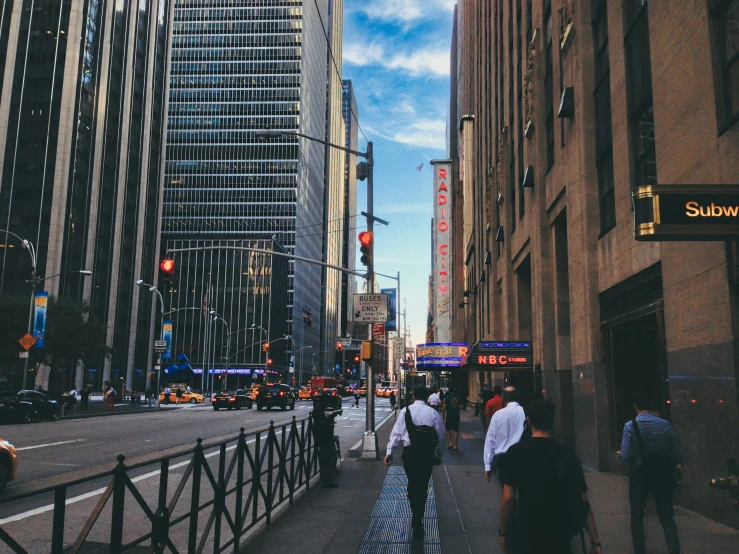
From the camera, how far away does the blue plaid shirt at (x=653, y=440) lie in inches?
283

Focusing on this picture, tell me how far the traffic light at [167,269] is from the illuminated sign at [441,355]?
21.8 meters

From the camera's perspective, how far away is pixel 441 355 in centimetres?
3862

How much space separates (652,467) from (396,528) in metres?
3.62

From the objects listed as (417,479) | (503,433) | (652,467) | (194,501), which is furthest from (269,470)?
(652,467)

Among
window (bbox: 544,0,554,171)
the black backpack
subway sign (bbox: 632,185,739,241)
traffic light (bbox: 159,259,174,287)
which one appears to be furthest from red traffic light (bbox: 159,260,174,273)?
subway sign (bbox: 632,185,739,241)

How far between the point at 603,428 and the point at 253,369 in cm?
11090

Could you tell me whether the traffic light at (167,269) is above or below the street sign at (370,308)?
above

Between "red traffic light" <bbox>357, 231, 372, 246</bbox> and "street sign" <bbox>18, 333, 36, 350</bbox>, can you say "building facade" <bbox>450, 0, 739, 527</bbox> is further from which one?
"street sign" <bbox>18, 333, 36, 350</bbox>

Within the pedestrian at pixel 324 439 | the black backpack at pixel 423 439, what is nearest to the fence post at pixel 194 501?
the black backpack at pixel 423 439

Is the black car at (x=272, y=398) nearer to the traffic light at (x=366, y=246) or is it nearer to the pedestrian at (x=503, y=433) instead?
the traffic light at (x=366, y=246)

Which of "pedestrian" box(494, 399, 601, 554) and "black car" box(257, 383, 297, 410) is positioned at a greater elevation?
"pedestrian" box(494, 399, 601, 554)

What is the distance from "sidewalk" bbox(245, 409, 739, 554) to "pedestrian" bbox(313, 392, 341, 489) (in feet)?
1.15

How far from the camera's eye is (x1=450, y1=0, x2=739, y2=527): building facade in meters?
9.53

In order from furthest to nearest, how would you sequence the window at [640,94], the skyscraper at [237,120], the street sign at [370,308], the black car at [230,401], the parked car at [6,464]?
the skyscraper at [237,120] < the black car at [230,401] < the street sign at [370,308] < the window at [640,94] < the parked car at [6,464]
